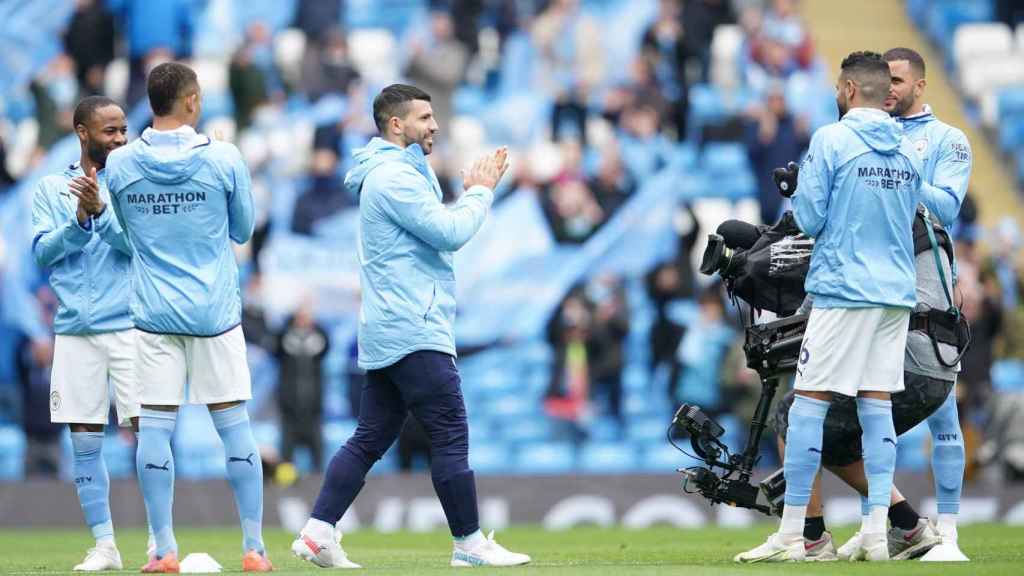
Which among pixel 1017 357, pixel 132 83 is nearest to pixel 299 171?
pixel 132 83

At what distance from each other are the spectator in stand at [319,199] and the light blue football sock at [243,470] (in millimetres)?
10287

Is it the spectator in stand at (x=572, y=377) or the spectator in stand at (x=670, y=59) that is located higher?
the spectator in stand at (x=670, y=59)

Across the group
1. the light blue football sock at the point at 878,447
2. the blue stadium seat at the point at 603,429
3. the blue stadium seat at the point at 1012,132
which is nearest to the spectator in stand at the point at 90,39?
the blue stadium seat at the point at 603,429

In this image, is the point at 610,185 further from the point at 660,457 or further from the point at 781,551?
the point at 781,551

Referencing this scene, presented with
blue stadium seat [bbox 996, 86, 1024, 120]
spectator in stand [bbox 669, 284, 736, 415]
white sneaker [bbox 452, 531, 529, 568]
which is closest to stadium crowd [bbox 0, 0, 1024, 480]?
spectator in stand [bbox 669, 284, 736, 415]

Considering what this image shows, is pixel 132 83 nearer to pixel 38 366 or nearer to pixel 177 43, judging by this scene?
pixel 177 43

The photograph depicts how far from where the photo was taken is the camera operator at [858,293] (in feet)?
27.8

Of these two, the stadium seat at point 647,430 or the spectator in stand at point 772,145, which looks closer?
the stadium seat at point 647,430

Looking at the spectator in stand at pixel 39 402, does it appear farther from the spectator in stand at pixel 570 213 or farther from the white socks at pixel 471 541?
the white socks at pixel 471 541

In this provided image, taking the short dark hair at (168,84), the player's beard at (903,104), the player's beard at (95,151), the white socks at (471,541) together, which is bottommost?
the white socks at (471,541)

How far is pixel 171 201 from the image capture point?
329 inches

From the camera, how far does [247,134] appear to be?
19.6 metres

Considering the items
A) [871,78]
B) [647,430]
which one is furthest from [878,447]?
[647,430]

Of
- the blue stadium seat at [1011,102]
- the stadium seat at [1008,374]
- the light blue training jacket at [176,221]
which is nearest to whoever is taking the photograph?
the light blue training jacket at [176,221]
